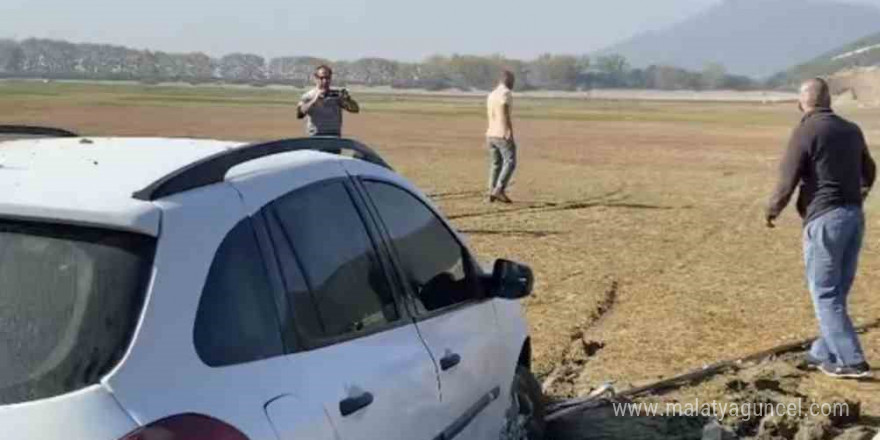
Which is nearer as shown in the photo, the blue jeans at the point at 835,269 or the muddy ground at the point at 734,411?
the muddy ground at the point at 734,411

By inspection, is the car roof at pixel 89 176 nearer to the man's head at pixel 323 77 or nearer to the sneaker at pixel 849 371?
the sneaker at pixel 849 371

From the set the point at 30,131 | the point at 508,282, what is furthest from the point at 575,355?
the point at 30,131

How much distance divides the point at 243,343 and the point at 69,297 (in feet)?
1.53

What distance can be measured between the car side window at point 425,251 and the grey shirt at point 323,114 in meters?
9.57

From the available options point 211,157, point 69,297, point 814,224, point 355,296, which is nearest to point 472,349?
point 355,296

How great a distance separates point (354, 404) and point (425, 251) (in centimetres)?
125

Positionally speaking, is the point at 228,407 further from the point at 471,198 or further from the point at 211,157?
the point at 471,198

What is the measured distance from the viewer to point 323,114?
14.8m

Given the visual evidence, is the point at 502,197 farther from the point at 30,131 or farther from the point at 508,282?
the point at 30,131

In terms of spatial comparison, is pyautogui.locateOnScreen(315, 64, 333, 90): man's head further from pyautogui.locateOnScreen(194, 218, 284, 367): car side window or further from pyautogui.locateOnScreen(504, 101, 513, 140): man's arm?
pyautogui.locateOnScreen(194, 218, 284, 367): car side window

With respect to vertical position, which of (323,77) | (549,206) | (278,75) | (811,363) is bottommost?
(278,75)

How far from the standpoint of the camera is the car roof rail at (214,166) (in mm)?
3384

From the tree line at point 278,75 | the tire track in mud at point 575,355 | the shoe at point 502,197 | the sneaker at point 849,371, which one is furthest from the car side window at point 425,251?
the tree line at point 278,75

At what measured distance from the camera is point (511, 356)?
5641mm
